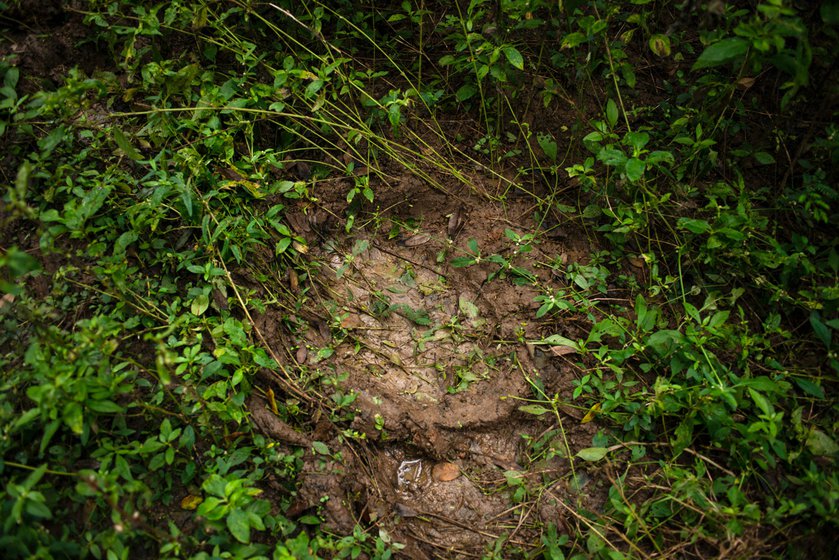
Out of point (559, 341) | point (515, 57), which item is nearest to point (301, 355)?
point (559, 341)

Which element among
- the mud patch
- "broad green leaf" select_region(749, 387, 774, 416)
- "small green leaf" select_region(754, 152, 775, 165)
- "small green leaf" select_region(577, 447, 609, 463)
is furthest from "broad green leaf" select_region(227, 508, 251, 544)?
"small green leaf" select_region(754, 152, 775, 165)

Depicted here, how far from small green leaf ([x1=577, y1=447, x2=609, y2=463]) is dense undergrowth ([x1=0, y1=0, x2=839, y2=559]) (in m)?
0.04

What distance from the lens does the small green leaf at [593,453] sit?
7.55 feet

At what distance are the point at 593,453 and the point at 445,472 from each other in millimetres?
670

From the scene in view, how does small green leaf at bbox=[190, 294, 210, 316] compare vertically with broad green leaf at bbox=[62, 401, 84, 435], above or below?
below

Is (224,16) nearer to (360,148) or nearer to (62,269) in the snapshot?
(360,148)

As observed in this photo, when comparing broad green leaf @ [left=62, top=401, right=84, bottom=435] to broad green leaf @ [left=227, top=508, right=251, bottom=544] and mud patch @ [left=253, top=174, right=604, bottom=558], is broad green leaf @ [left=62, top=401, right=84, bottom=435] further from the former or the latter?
mud patch @ [left=253, top=174, right=604, bottom=558]

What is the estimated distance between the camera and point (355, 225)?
9.67 ft

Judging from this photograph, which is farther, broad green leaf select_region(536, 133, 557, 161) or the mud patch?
broad green leaf select_region(536, 133, 557, 161)

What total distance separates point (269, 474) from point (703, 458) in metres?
1.81

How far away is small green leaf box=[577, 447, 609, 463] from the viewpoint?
2.30 m

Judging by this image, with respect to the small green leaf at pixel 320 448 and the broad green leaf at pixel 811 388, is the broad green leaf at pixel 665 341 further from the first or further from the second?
the small green leaf at pixel 320 448

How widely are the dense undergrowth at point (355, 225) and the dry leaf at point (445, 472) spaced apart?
1.16 ft

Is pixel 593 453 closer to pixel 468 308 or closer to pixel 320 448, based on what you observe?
pixel 468 308
